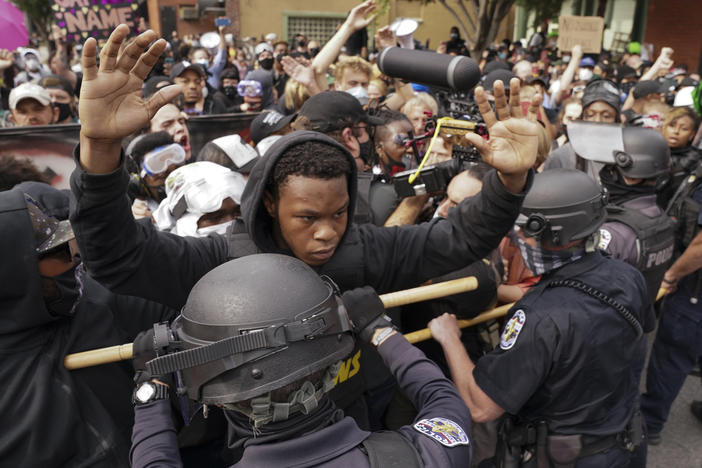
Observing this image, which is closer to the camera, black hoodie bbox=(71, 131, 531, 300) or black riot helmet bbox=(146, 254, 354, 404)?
black riot helmet bbox=(146, 254, 354, 404)

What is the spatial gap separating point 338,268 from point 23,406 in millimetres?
1091

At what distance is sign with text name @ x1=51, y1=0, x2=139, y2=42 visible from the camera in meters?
6.25

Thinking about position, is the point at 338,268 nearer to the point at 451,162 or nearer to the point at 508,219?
the point at 508,219

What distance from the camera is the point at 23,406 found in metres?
1.67

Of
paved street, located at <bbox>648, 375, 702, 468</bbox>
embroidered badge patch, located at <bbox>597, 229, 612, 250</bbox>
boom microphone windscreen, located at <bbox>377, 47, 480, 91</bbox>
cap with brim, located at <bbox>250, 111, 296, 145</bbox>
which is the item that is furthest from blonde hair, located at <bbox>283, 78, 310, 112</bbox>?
paved street, located at <bbox>648, 375, 702, 468</bbox>

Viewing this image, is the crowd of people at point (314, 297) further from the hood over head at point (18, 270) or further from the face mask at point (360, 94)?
the face mask at point (360, 94)

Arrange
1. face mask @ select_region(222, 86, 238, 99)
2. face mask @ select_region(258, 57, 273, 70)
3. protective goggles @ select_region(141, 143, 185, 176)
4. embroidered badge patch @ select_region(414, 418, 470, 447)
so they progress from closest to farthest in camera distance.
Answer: embroidered badge patch @ select_region(414, 418, 470, 447)
protective goggles @ select_region(141, 143, 185, 176)
face mask @ select_region(222, 86, 238, 99)
face mask @ select_region(258, 57, 273, 70)

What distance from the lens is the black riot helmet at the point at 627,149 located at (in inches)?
128

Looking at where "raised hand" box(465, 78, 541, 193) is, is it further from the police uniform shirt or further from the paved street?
the paved street

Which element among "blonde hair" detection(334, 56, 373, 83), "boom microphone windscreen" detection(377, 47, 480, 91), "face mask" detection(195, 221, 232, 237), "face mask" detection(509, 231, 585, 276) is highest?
"boom microphone windscreen" detection(377, 47, 480, 91)

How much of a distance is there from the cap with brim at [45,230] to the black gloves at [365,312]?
3.08ft

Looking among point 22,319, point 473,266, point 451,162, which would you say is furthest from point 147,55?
point 451,162

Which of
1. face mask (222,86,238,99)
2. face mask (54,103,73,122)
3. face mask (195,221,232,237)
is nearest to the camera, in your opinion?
face mask (195,221,232,237)

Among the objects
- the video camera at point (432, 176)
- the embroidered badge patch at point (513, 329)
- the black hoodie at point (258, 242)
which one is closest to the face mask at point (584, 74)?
the video camera at point (432, 176)
